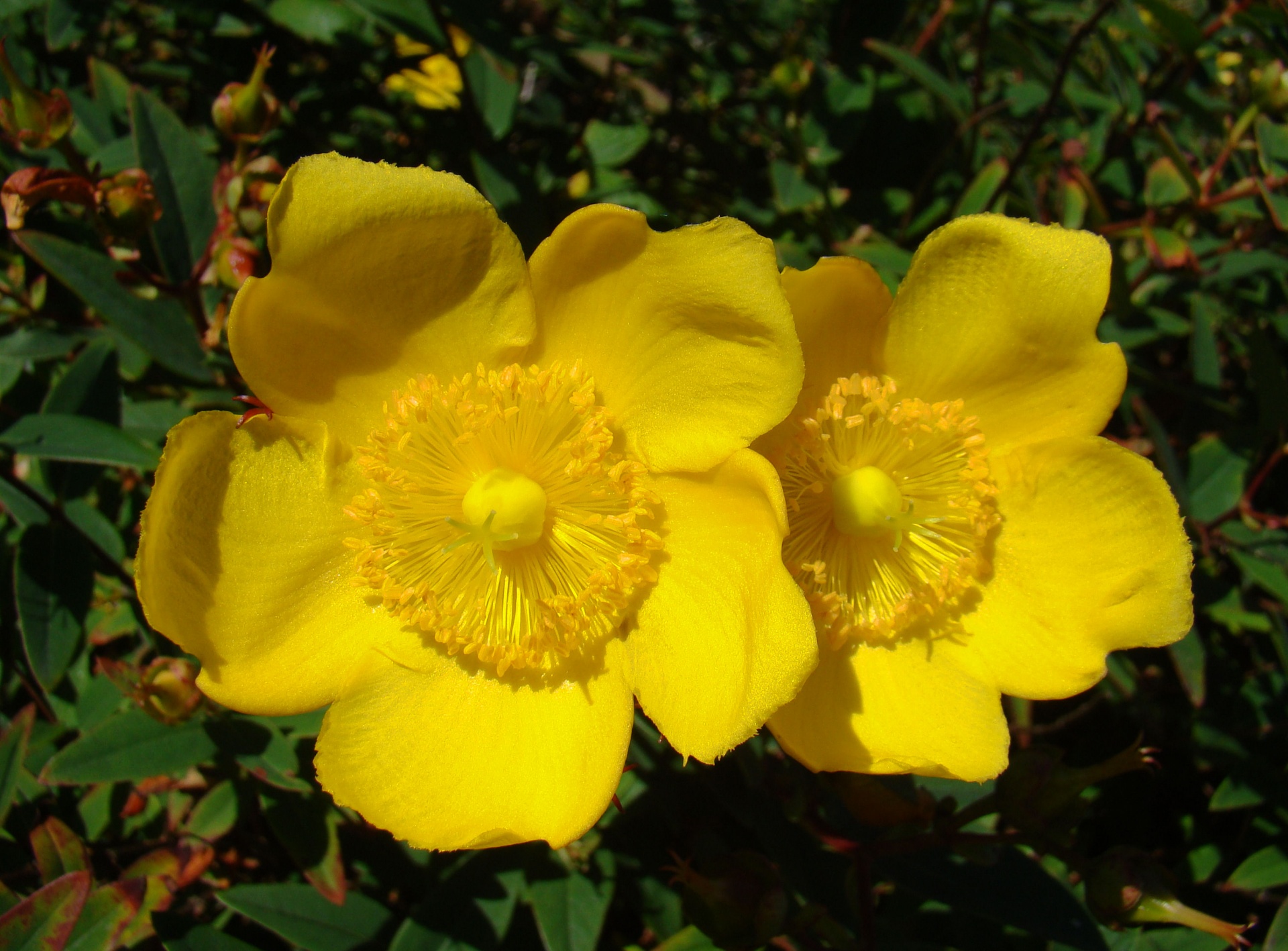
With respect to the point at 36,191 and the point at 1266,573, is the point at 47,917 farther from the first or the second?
the point at 1266,573

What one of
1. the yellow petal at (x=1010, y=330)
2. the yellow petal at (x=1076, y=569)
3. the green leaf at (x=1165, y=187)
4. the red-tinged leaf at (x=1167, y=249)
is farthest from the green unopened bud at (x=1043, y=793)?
the green leaf at (x=1165, y=187)

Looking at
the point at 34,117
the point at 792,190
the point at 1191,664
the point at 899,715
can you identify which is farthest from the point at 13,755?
the point at 1191,664

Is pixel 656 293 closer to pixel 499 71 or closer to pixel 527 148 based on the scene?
pixel 499 71

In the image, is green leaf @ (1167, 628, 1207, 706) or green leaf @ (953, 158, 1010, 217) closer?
green leaf @ (1167, 628, 1207, 706)

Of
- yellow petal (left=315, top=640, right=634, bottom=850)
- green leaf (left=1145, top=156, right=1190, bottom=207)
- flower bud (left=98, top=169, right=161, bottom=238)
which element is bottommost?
yellow petal (left=315, top=640, right=634, bottom=850)

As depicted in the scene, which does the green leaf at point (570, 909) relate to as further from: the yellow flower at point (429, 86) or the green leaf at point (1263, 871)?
the yellow flower at point (429, 86)

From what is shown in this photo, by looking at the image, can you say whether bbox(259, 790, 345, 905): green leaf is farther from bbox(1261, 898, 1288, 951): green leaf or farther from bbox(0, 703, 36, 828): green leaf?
bbox(1261, 898, 1288, 951): green leaf

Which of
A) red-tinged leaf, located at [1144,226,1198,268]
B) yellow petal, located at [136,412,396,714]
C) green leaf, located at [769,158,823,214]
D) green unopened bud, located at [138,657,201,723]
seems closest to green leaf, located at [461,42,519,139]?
green leaf, located at [769,158,823,214]
